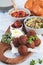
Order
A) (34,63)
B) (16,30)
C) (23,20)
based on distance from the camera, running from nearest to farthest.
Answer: (34,63), (16,30), (23,20)

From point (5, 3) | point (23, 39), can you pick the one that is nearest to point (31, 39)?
point (23, 39)

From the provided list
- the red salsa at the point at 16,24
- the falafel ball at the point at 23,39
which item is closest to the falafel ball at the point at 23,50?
the falafel ball at the point at 23,39

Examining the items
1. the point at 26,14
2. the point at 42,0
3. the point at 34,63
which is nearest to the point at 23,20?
the point at 26,14

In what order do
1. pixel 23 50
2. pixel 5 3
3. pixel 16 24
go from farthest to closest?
1. pixel 5 3
2. pixel 16 24
3. pixel 23 50

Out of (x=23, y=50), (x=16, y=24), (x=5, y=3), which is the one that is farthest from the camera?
(x=5, y=3)

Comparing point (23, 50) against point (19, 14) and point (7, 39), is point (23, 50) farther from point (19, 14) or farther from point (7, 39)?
point (19, 14)

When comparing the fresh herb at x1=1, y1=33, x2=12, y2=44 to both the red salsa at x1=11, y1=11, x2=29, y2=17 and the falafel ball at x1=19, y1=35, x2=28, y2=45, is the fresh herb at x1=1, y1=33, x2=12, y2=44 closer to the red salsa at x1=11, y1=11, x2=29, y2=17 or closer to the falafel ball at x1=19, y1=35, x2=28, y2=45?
the falafel ball at x1=19, y1=35, x2=28, y2=45

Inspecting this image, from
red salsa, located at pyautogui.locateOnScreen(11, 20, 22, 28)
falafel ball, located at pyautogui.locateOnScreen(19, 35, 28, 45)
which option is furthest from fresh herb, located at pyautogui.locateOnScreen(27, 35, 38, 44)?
red salsa, located at pyautogui.locateOnScreen(11, 20, 22, 28)

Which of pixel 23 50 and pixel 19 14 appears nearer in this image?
pixel 23 50

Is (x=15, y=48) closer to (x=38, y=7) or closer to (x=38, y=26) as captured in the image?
(x=38, y=26)

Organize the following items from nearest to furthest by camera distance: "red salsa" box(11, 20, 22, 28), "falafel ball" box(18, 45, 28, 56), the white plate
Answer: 1. "falafel ball" box(18, 45, 28, 56)
2. "red salsa" box(11, 20, 22, 28)
3. the white plate

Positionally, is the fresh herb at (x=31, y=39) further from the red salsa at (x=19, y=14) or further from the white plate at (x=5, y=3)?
the white plate at (x=5, y=3)
